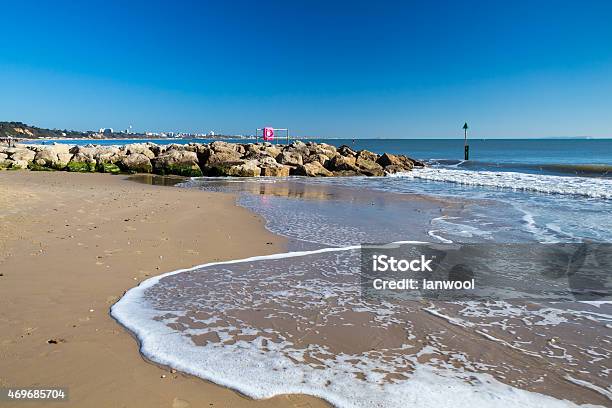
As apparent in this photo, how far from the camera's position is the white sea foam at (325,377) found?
344 centimetres

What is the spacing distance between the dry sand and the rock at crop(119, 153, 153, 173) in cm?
1727

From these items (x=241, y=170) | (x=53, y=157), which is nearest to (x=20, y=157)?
(x=53, y=157)

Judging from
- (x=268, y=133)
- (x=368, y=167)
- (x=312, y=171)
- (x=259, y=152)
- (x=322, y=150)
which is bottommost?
(x=312, y=171)

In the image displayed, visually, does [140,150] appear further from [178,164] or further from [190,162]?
[190,162]

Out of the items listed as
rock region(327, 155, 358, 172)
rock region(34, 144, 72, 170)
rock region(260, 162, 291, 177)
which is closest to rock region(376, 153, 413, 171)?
rock region(327, 155, 358, 172)

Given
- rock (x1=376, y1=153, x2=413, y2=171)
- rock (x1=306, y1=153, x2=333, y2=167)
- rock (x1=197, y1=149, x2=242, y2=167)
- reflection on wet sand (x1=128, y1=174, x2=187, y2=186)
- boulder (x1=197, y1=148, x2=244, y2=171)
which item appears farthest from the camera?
rock (x1=376, y1=153, x2=413, y2=171)

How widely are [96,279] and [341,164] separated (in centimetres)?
2887

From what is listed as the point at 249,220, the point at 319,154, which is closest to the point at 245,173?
the point at 319,154

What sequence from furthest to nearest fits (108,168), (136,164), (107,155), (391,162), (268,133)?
(268,133) < (391,162) < (107,155) < (136,164) < (108,168)

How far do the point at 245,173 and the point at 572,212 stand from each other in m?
20.4

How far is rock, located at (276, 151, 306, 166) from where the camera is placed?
1323 inches

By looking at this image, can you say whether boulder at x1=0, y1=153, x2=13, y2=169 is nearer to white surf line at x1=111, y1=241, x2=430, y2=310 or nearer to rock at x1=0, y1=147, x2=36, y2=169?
rock at x1=0, y1=147, x2=36, y2=169

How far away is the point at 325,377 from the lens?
3729mm

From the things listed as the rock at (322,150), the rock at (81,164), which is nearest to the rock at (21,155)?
the rock at (81,164)
